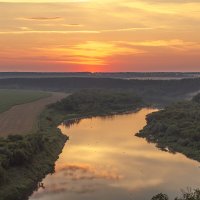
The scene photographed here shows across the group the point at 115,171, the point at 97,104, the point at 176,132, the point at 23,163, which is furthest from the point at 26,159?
the point at 97,104

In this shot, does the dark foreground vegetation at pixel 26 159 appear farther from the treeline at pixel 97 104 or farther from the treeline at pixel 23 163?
the treeline at pixel 97 104

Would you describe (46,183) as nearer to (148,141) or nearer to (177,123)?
(148,141)

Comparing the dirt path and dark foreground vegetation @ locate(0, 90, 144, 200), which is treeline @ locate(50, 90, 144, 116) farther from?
dark foreground vegetation @ locate(0, 90, 144, 200)

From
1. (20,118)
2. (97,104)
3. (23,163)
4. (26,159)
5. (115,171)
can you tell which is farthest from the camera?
(97,104)

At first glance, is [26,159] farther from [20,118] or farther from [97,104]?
[97,104]

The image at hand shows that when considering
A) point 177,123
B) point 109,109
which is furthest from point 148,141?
point 109,109

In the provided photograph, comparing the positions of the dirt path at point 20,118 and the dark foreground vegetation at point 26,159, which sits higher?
the dark foreground vegetation at point 26,159

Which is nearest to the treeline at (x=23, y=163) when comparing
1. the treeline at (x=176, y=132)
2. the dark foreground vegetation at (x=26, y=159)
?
the dark foreground vegetation at (x=26, y=159)
